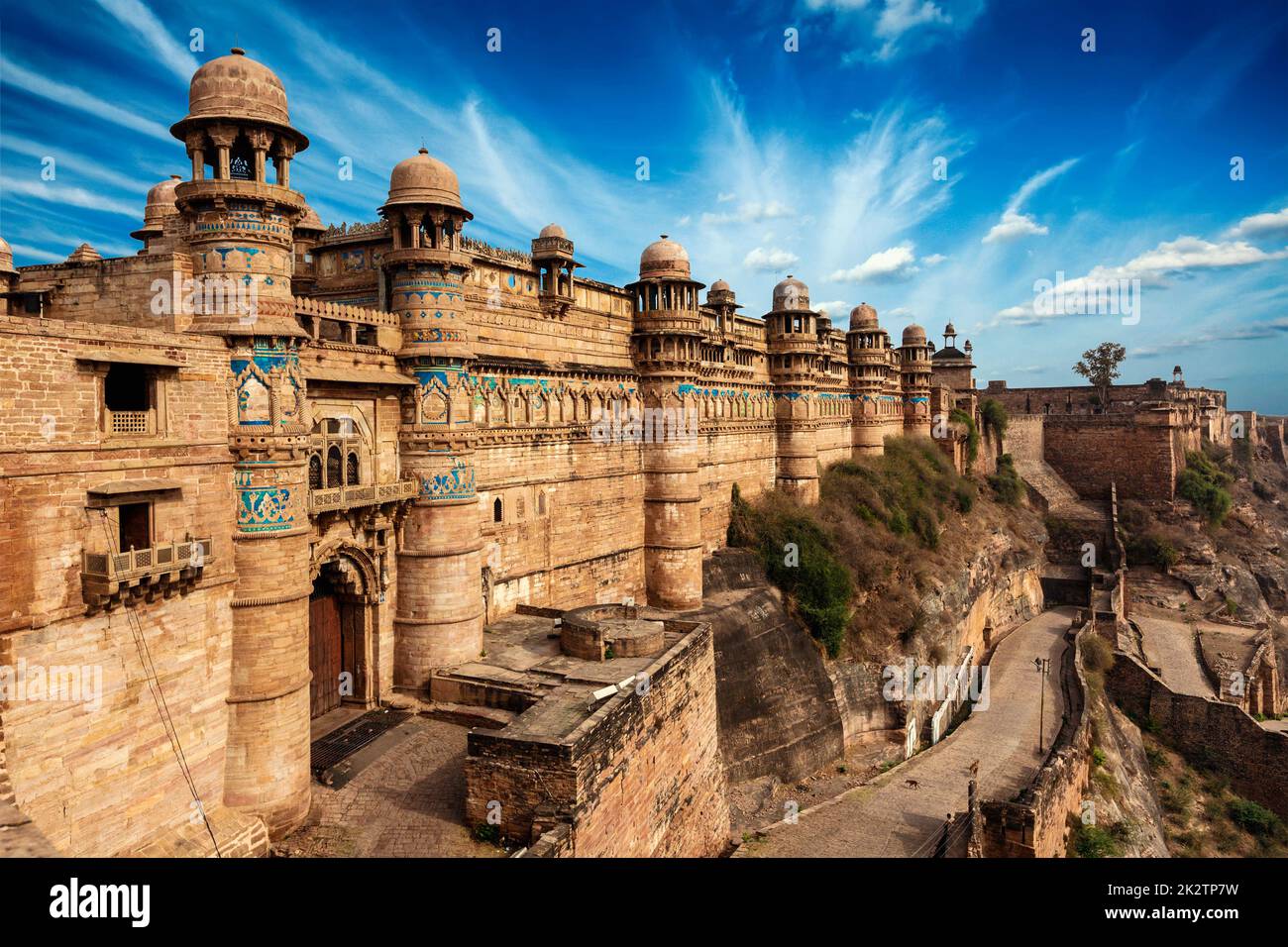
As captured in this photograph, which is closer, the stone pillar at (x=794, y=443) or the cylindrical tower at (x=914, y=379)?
the stone pillar at (x=794, y=443)

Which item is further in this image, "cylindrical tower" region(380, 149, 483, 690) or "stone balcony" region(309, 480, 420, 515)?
"cylindrical tower" region(380, 149, 483, 690)

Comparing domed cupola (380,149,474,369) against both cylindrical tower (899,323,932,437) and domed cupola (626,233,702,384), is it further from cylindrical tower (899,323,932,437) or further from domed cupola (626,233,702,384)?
cylindrical tower (899,323,932,437)

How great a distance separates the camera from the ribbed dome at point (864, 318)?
157ft

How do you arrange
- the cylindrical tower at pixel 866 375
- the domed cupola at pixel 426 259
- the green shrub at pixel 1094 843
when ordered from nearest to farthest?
1. the domed cupola at pixel 426 259
2. the green shrub at pixel 1094 843
3. the cylindrical tower at pixel 866 375

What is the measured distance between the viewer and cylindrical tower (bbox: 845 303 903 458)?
47.3 meters

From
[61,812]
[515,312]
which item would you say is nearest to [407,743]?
[61,812]

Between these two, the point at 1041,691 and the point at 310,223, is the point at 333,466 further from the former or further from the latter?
the point at 1041,691

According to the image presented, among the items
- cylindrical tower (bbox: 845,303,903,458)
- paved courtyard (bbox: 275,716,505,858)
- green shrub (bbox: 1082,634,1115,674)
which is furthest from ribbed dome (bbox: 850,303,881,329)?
paved courtyard (bbox: 275,716,505,858)

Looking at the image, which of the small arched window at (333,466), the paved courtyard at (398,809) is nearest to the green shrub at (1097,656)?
the paved courtyard at (398,809)

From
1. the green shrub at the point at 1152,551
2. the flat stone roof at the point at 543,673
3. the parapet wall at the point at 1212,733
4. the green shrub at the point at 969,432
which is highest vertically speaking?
the green shrub at the point at 969,432

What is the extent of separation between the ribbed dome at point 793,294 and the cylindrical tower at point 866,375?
11.2m

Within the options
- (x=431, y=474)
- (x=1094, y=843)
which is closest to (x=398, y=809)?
(x=431, y=474)

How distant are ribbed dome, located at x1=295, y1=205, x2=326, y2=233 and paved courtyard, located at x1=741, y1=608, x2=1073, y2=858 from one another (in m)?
20.0

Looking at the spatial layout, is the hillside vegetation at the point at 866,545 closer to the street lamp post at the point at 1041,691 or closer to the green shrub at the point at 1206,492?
the street lamp post at the point at 1041,691
